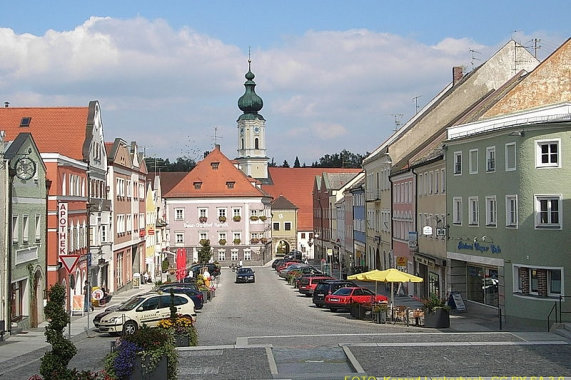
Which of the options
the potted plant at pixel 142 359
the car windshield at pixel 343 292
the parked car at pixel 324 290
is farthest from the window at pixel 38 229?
the potted plant at pixel 142 359

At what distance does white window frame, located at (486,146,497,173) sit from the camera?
34688mm

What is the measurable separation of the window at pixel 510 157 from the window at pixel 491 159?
1126 millimetres

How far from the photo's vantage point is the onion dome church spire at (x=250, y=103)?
449 feet

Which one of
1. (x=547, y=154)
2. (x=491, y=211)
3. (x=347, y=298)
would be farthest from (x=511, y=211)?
(x=347, y=298)

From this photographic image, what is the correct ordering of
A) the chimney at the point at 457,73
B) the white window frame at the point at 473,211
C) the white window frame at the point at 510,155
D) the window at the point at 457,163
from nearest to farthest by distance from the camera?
the white window frame at the point at 510,155 < the white window frame at the point at 473,211 < the window at the point at 457,163 < the chimney at the point at 457,73

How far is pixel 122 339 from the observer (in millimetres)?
16812

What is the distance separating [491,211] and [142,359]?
2257 centimetres

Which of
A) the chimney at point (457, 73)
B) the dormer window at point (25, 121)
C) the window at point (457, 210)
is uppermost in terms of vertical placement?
the chimney at point (457, 73)

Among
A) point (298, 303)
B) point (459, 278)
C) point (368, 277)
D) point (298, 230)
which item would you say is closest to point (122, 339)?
point (368, 277)

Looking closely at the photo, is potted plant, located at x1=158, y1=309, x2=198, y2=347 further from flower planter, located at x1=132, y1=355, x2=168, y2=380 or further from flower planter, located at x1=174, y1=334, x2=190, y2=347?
flower planter, located at x1=132, y1=355, x2=168, y2=380

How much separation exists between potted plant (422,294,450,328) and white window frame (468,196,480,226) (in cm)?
620

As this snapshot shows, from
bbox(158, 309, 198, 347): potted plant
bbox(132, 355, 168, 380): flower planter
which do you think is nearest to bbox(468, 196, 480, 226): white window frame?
bbox(158, 309, 198, 347): potted plant

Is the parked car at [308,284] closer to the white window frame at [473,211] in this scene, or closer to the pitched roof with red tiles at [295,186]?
the white window frame at [473,211]

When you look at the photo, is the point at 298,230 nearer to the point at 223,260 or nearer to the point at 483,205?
the point at 223,260
